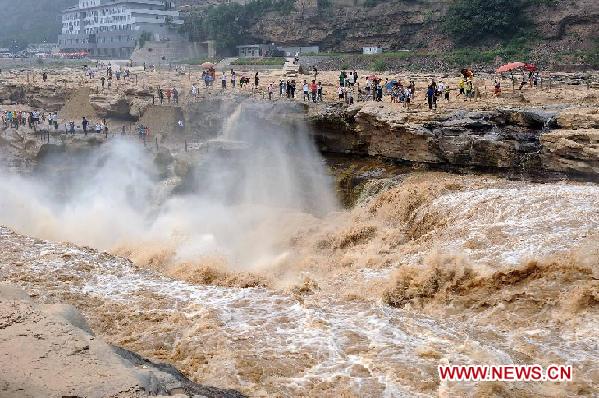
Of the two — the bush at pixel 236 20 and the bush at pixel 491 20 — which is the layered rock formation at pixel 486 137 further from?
the bush at pixel 236 20

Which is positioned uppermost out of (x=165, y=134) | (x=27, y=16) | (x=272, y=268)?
(x=27, y=16)

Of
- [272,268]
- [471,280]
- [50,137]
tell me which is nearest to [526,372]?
[471,280]

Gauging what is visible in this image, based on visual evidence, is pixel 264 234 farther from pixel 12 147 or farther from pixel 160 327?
pixel 12 147

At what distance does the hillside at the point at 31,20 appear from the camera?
87688mm

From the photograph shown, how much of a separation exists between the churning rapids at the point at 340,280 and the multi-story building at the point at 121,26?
4482cm

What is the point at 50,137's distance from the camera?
84.7ft

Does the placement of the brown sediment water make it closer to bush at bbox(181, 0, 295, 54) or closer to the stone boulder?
the stone boulder

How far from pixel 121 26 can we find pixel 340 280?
60977mm

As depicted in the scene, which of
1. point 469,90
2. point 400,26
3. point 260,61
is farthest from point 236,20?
point 469,90

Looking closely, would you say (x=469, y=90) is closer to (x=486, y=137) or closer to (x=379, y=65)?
(x=486, y=137)

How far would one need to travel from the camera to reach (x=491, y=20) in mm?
39875

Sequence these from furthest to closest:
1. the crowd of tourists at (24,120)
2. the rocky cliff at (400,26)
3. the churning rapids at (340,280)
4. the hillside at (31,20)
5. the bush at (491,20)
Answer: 1. the hillside at (31,20)
2. the bush at (491,20)
3. the rocky cliff at (400,26)
4. the crowd of tourists at (24,120)
5. the churning rapids at (340,280)

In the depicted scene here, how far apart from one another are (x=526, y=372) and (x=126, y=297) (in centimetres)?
622

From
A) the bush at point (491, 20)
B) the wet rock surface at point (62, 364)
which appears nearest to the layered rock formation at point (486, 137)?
the wet rock surface at point (62, 364)
